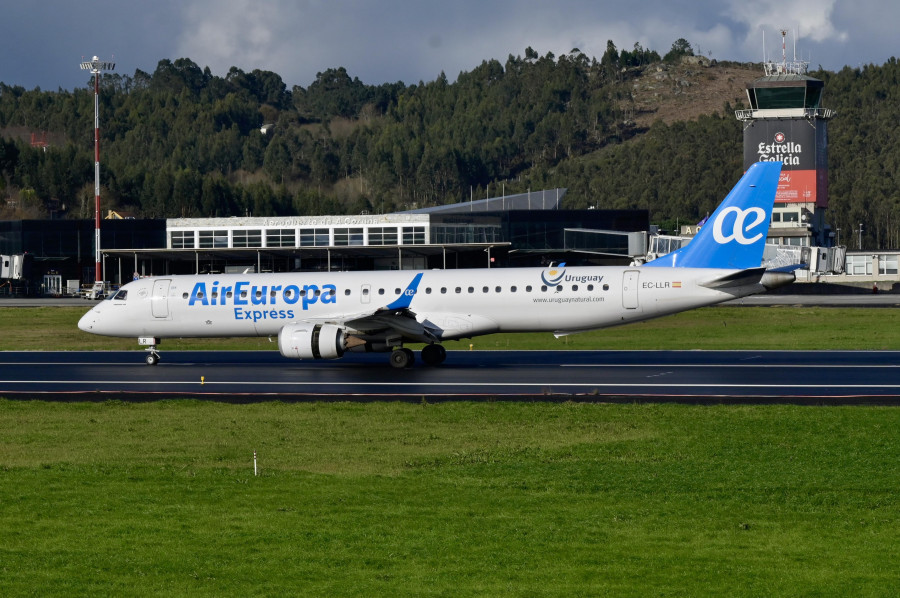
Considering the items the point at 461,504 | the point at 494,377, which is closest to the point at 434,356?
the point at 494,377

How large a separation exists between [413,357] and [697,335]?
688 inches

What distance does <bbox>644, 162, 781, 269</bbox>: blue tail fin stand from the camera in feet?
107

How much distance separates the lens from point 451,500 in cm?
1467

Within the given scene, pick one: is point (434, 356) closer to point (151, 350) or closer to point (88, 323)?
point (151, 350)

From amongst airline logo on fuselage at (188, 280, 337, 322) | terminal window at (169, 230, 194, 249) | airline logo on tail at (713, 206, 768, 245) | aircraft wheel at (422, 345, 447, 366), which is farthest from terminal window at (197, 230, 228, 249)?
airline logo on tail at (713, 206, 768, 245)

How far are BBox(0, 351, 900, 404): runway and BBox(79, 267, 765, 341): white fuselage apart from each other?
1.33 metres

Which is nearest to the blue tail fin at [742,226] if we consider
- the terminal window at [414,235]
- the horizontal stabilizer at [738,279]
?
the horizontal stabilizer at [738,279]

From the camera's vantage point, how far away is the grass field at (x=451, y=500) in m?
11.2

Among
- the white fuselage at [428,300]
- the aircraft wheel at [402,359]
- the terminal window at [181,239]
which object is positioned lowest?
the aircraft wheel at [402,359]

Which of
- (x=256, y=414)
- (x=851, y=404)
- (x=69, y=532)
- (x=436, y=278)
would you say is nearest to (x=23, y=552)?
(x=69, y=532)

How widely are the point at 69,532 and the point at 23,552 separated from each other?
91cm

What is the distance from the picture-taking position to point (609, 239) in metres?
103

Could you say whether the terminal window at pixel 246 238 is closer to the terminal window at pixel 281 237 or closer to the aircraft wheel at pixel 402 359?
the terminal window at pixel 281 237

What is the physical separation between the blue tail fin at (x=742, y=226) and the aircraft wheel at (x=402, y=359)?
8.85m
